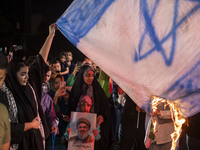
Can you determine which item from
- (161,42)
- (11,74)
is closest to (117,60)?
(161,42)

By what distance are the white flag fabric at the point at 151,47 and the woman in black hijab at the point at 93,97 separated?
8.42ft

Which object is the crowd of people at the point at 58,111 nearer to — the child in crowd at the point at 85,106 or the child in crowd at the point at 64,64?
the child in crowd at the point at 85,106

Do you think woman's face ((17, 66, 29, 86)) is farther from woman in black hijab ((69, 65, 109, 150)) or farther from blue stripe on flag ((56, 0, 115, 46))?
woman in black hijab ((69, 65, 109, 150))

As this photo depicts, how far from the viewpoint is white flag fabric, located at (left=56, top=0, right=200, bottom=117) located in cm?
176

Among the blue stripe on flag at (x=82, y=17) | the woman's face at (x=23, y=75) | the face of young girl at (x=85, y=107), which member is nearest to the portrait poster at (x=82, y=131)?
the face of young girl at (x=85, y=107)

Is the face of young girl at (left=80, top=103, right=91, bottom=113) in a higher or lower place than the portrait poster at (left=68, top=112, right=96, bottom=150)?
higher

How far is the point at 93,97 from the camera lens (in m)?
4.61

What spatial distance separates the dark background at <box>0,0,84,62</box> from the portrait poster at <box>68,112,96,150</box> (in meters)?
4.53

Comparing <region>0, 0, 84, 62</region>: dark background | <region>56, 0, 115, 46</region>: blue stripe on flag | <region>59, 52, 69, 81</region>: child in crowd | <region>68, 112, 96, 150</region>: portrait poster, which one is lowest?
<region>68, 112, 96, 150</region>: portrait poster

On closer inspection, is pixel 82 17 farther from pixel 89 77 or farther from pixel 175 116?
pixel 89 77

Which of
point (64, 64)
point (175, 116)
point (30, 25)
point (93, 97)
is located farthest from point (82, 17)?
point (30, 25)

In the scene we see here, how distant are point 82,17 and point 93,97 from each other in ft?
8.61

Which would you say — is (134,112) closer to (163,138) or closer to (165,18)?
(163,138)

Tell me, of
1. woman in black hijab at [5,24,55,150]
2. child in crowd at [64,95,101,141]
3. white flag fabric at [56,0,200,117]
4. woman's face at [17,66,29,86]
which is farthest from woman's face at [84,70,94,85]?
white flag fabric at [56,0,200,117]
